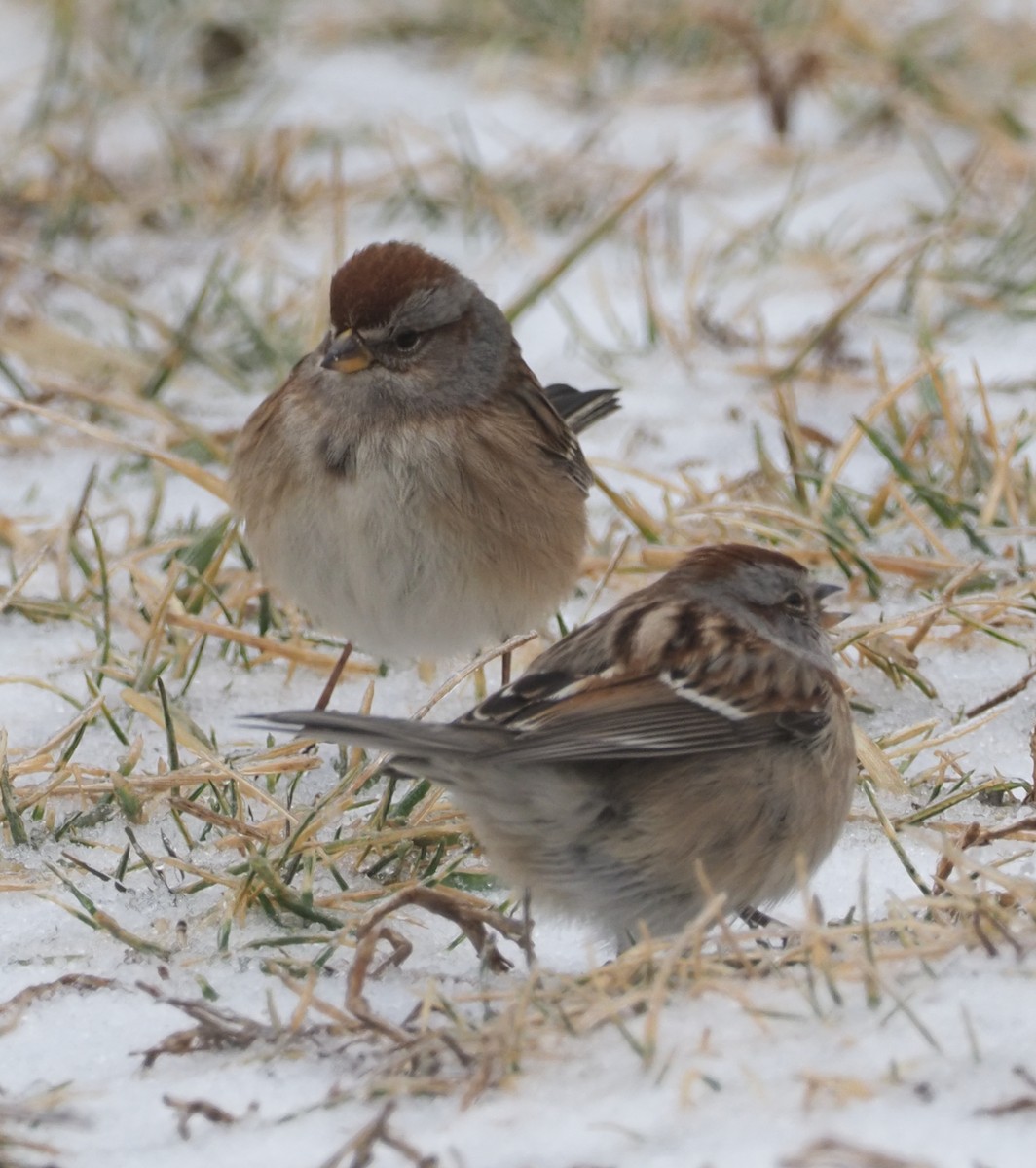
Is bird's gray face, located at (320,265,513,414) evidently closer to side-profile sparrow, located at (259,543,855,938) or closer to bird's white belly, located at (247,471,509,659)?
bird's white belly, located at (247,471,509,659)

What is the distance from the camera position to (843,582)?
489 cm

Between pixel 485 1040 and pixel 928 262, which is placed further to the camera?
pixel 928 262

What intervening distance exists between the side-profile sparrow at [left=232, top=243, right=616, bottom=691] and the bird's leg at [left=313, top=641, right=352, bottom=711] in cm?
14

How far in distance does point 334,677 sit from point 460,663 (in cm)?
68

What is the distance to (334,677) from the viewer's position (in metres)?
4.62

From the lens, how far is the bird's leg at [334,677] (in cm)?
452

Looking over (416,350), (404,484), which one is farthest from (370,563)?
(416,350)

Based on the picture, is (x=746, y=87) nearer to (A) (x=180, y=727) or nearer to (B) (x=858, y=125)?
(B) (x=858, y=125)

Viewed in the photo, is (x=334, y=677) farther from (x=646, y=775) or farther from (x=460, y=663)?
(x=646, y=775)

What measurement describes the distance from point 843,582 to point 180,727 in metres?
1.76

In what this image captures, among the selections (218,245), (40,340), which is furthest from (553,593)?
(218,245)

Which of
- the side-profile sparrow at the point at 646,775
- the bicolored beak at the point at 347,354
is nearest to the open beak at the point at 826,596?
the side-profile sparrow at the point at 646,775

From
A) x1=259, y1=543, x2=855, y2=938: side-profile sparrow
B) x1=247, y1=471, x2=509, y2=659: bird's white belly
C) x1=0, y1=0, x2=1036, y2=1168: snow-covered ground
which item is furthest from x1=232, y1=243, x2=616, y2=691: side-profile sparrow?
x1=259, y1=543, x2=855, y2=938: side-profile sparrow

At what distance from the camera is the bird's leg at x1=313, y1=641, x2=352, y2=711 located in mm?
4520
